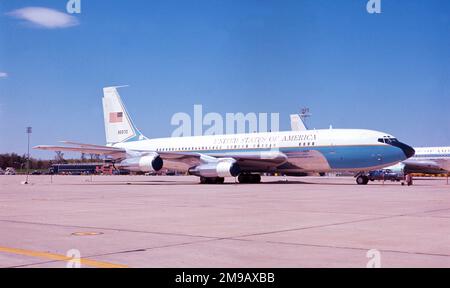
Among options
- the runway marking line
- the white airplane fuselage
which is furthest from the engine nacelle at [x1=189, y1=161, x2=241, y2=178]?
the runway marking line

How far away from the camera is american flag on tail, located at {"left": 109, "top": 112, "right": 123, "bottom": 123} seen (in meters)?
50.5

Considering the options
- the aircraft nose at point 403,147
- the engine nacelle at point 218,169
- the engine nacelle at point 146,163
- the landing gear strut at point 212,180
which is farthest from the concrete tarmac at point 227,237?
the landing gear strut at point 212,180

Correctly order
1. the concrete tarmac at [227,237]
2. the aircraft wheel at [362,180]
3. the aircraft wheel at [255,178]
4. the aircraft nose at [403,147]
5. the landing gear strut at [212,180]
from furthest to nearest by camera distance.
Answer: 1. the aircraft wheel at [255,178]
2. the landing gear strut at [212,180]
3. the aircraft wheel at [362,180]
4. the aircraft nose at [403,147]
5. the concrete tarmac at [227,237]

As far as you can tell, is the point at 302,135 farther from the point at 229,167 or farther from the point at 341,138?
the point at 229,167

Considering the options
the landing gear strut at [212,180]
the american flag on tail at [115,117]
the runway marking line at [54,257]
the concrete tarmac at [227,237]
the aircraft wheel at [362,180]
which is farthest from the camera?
the american flag on tail at [115,117]

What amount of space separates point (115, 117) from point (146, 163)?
40.4ft

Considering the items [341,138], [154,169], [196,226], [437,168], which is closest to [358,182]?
[341,138]

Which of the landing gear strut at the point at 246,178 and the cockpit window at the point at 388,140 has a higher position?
the cockpit window at the point at 388,140

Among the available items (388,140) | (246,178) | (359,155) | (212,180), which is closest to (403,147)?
(388,140)

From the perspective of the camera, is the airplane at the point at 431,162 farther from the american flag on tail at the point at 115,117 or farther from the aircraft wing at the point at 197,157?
the american flag on tail at the point at 115,117

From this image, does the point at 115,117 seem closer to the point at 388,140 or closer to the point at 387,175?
the point at 388,140

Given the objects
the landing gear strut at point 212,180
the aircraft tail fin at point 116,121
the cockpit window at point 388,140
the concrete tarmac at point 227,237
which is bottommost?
the concrete tarmac at point 227,237

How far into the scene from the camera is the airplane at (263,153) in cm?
3550

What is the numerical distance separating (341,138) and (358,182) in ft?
14.2
